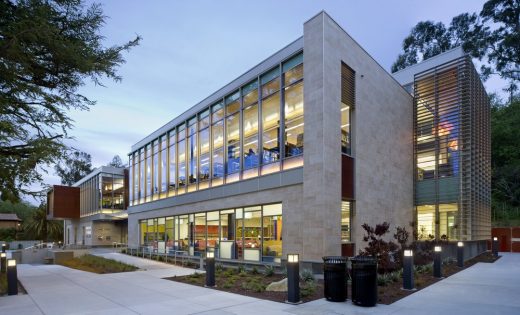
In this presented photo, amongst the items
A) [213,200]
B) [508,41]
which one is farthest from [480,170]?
[508,41]

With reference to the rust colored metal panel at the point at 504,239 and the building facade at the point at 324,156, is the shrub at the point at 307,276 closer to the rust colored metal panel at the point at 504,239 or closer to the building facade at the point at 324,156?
the building facade at the point at 324,156

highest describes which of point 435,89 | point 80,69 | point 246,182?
point 435,89

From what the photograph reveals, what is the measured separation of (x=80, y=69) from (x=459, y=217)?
2012 cm

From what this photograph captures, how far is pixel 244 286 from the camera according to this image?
42.8ft

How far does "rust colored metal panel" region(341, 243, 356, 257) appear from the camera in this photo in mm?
16370

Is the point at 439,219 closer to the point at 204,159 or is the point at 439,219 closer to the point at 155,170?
the point at 204,159

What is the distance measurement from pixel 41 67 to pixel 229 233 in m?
13.0

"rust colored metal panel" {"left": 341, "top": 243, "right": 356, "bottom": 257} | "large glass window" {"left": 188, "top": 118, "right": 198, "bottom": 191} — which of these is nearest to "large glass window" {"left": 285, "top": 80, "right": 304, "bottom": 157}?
"rust colored metal panel" {"left": 341, "top": 243, "right": 356, "bottom": 257}

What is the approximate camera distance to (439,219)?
74.8ft

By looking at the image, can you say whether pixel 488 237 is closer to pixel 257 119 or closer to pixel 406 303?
pixel 257 119

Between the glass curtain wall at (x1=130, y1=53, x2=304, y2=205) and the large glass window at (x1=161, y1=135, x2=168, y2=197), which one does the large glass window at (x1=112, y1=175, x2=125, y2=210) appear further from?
the large glass window at (x1=161, y1=135, x2=168, y2=197)

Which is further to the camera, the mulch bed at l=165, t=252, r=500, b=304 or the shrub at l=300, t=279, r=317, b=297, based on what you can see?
the shrub at l=300, t=279, r=317, b=297

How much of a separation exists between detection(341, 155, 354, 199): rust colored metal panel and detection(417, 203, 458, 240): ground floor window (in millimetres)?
7965

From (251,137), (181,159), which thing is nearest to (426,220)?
(251,137)
